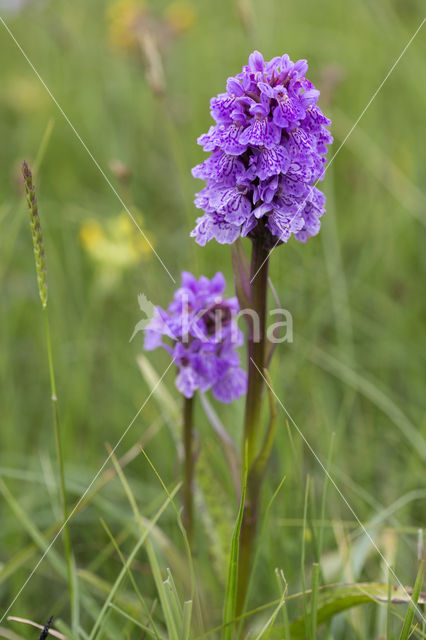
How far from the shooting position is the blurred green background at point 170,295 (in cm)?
197

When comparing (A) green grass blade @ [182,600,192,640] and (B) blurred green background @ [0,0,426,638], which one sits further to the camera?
(B) blurred green background @ [0,0,426,638]

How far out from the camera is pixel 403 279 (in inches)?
120

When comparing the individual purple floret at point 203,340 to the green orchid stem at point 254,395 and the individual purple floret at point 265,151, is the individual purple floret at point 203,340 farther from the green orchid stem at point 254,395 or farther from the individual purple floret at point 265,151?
the individual purple floret at point 265,151

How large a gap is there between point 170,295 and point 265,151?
1.76 meters

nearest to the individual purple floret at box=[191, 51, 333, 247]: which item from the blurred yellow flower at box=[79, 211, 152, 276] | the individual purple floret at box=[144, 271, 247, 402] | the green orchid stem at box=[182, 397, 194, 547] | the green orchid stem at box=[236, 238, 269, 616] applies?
the green orchid stem at box=[236, 238, 269, 616]

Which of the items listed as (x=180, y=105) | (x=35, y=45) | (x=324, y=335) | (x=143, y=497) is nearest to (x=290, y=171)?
(x=143, y=497)

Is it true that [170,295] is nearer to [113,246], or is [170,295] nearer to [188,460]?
[113,246]

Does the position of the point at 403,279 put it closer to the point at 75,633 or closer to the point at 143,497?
the point at 143,497

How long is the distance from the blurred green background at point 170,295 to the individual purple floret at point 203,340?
0.37 metres

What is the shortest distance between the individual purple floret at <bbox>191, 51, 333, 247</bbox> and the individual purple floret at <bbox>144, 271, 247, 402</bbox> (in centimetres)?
24

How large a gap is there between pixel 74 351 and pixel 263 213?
1.82 meters

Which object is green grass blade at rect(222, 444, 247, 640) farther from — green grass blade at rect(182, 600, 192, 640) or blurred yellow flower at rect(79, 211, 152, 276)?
blurred yellow flower at rect(79, 211, 152, 276)

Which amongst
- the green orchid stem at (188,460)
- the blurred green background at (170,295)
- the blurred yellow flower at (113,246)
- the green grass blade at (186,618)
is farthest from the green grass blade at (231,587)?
the blurred yellow flower at (113,246)

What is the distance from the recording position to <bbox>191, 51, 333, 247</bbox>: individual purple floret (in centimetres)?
123
